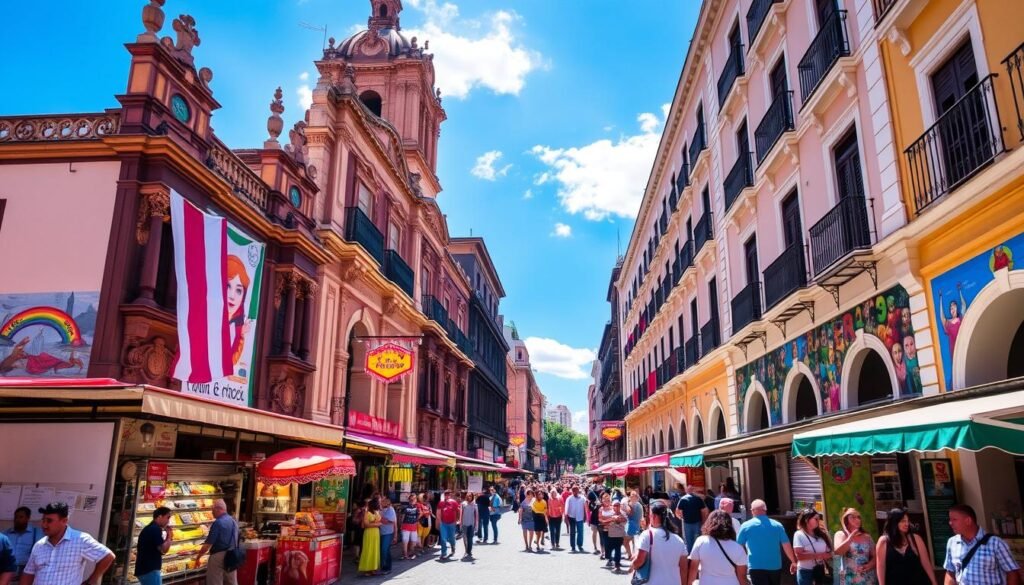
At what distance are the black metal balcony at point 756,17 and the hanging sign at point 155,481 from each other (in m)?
15.1

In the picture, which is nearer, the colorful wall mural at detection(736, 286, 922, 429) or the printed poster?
the colorful wall mural at detection(736, 286, 922, 429)

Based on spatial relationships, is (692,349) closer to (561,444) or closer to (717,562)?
(717,562)

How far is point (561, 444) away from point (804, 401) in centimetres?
11696

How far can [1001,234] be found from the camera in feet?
25.4

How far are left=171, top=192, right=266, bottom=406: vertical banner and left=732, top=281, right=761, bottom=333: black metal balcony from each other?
1142 centimetres

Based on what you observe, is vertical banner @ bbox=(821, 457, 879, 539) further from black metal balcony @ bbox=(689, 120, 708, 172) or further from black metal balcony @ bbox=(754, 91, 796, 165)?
black metal balcony @ bbox=(689, 120, 708, 172)

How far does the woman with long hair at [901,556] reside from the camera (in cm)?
623

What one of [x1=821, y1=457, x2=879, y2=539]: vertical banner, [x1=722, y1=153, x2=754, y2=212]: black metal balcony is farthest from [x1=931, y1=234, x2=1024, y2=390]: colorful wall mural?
[x1=722, y1=153, x2=754, y2=212]: black metal balcony

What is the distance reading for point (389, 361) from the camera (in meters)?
18.8

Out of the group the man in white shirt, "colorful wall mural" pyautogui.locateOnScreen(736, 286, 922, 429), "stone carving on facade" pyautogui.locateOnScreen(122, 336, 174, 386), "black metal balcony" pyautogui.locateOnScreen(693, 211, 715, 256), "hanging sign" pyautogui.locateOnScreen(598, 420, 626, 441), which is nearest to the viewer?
"colorful wall mural" pyautogui.locateOnScreen(736, 286, 922, 429)

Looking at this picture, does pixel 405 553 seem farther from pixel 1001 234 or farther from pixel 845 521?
pixel 1001 234

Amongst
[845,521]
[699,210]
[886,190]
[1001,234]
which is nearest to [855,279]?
[886,190]

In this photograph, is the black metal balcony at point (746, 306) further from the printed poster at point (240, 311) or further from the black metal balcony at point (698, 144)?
the printed poster at point (240, 311)

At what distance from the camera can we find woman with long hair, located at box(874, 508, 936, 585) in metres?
6.23
